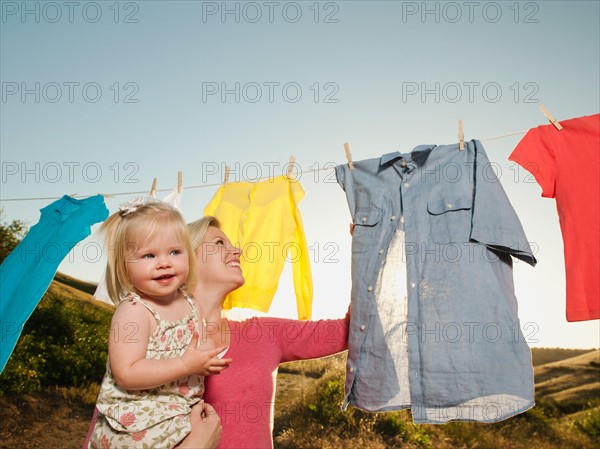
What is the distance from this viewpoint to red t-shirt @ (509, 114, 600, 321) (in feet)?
7.72

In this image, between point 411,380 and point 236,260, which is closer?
point 411,380

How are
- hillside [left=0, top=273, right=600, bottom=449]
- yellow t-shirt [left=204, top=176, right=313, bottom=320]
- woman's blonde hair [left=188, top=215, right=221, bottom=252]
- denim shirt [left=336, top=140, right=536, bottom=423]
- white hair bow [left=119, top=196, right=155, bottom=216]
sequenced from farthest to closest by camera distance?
hillside [left=0, top=273, right=600, bottom=449] → yellow t-shirt [left=204, top=176, right=313, bottom=320] → woman's blonde hair [left=188, top=215, right=221, bottom=252] → denim shirt [left=336, top=140, right=536, bottom=423] → white hair bow [left=119, top=196, right=155, bottom=216]

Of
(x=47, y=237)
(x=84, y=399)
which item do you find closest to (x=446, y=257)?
(x=47, y=237)

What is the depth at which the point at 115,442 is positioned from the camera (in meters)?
1.79

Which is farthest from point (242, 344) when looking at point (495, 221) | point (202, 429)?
point (495, 221)

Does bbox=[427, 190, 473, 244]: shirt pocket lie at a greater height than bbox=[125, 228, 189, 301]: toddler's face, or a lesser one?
greater

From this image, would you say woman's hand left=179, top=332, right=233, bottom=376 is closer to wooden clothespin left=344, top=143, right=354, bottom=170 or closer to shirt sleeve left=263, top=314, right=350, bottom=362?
shirt sleeve left=263, top=314, right=350, bottom=362

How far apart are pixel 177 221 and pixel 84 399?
544 cm

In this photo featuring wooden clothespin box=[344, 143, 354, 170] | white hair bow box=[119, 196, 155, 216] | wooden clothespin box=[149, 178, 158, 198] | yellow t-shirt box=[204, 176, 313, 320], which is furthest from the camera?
wooden clothespin box=[149, 178, 158, 198]

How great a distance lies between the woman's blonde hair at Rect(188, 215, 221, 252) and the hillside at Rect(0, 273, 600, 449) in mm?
3899

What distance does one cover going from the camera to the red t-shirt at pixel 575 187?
235 cm

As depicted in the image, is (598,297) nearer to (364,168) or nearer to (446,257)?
(446,257)

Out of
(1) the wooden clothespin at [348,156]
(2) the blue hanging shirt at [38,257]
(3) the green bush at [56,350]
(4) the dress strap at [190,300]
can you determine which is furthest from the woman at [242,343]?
(3) the green bush at [56,350]

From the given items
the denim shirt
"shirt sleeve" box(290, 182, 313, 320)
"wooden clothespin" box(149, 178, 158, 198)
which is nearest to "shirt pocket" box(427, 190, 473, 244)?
the denim shirt
